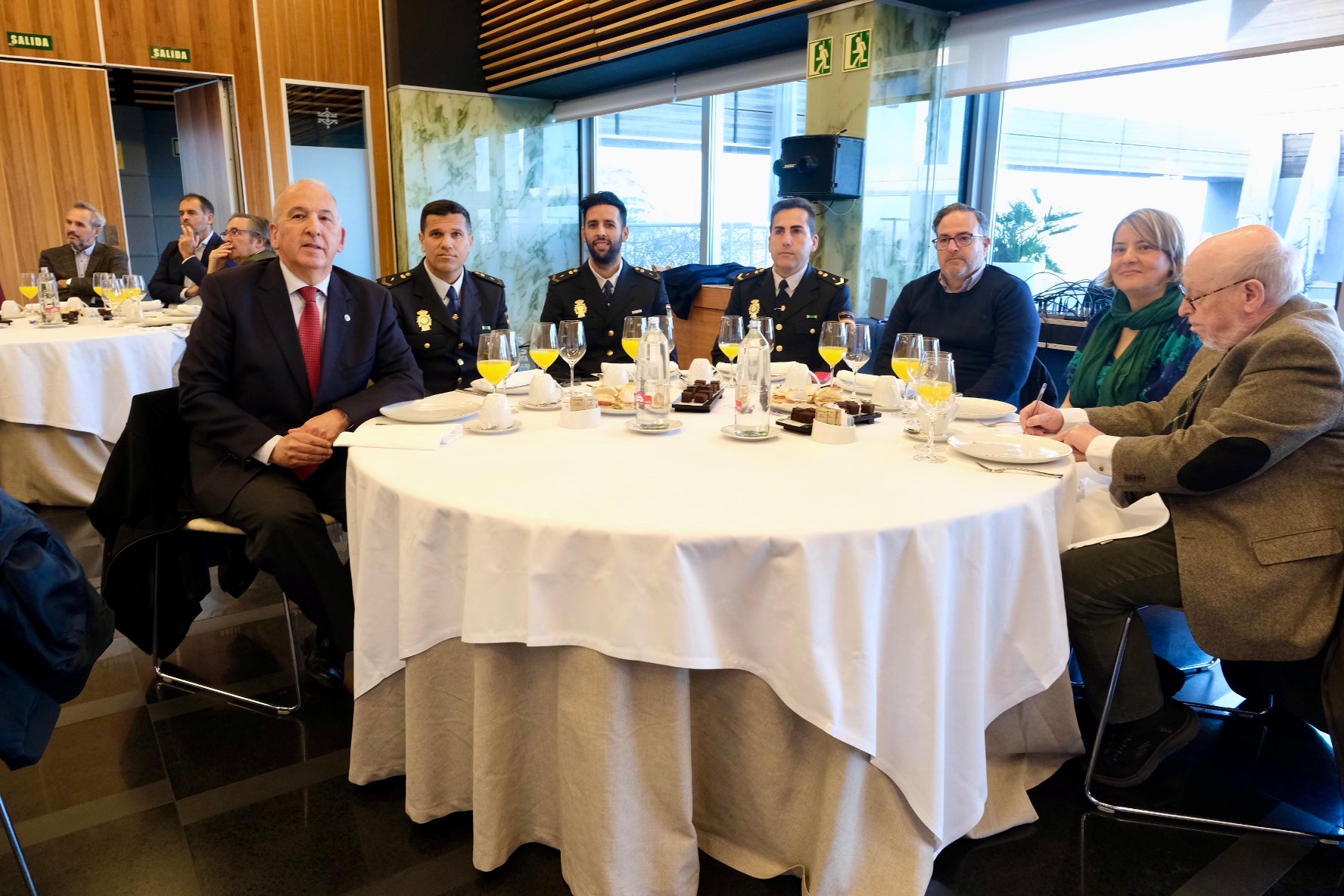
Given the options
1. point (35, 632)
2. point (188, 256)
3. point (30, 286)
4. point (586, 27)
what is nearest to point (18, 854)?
point (35, 632)

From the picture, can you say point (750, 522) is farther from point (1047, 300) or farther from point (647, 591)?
point (1047, 300)

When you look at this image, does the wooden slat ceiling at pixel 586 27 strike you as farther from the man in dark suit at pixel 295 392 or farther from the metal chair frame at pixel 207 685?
the metal chair frame at pixel 207 685

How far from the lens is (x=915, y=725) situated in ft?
5.21

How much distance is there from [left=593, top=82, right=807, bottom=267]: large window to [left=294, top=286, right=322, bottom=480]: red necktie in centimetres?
490

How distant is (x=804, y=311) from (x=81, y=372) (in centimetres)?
348

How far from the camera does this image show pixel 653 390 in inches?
85.9

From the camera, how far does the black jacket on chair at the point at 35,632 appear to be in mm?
1590

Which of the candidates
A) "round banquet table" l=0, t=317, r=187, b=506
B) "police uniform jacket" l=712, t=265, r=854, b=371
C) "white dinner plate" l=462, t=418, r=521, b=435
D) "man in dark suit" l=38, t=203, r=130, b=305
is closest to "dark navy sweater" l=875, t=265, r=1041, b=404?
"police uniform jacket" l=712, t=265, r=854, b=371

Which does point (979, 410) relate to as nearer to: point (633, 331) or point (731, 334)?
point (731, 334)

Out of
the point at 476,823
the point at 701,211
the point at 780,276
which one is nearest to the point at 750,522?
the point at 476,823

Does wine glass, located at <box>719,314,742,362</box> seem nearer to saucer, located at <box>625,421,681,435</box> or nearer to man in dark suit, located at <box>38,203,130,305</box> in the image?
saucer, located at <box>625,421,681,435</box>

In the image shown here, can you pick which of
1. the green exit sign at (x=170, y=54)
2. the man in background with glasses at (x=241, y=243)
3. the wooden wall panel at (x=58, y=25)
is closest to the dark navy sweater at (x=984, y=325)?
the man in background with glasses at (x=241, y=243)

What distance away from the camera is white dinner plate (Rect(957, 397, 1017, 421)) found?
252 cm

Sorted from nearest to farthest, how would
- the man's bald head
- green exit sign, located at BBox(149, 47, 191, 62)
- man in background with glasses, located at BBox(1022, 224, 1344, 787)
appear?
man in background with glasses, located at BBox(1022, 224, 1344, 787) < the man's bald head < green exit sign, located at BBox(149, 47, 191, 62)
